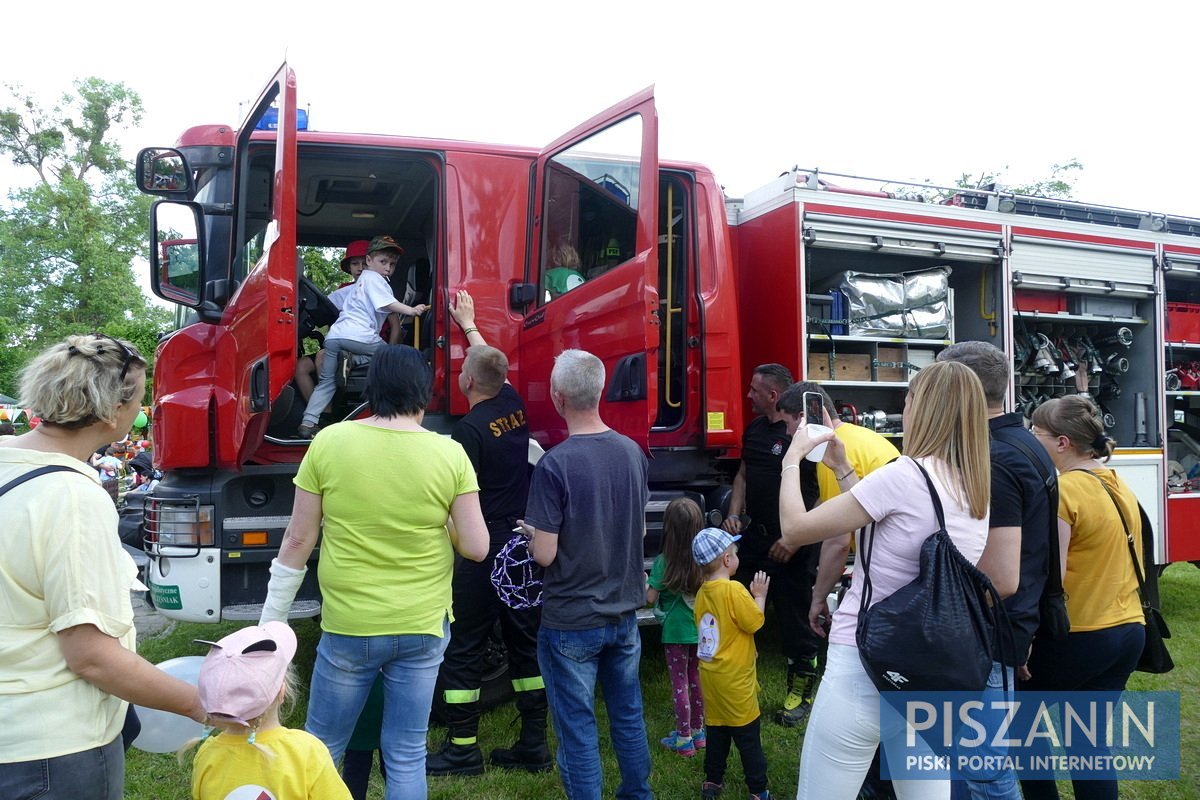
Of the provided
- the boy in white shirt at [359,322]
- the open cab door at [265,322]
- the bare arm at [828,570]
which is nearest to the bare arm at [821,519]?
the bare arm at [828,570]

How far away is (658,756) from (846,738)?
5.71 feet

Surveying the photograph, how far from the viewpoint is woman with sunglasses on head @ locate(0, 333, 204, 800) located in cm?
154

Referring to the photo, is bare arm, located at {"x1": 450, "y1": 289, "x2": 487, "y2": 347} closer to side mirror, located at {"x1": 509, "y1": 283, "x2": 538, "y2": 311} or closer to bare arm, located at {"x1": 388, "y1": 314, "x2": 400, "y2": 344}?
side mirror, located at {"x1": 509, "y1": 283, "x2": 538, "y2": 311}

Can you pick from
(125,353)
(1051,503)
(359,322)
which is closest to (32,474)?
(125,353)

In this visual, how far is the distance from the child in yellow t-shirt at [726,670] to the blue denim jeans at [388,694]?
118 cm

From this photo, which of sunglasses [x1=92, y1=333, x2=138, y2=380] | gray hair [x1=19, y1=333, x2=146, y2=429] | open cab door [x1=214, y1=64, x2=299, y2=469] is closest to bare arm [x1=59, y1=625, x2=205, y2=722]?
gray hair [x1=19, y1=333, x2=146, y2=429]

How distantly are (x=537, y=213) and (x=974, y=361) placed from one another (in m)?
2.43

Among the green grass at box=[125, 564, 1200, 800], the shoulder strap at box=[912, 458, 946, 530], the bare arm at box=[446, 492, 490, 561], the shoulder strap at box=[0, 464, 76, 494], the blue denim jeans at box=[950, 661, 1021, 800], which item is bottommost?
A: the green grass at box=[125, 564, 1200, 800]

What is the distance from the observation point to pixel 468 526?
249 cm

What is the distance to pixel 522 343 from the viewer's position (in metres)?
4.21

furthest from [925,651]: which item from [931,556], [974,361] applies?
[974,361]

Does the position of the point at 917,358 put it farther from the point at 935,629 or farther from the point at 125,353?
the point at 125,353

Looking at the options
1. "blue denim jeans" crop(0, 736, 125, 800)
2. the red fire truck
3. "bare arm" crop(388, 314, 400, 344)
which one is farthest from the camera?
"bare arm" crop(388, 314, 400, 344)

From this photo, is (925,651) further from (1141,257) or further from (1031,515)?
(1141,257)
